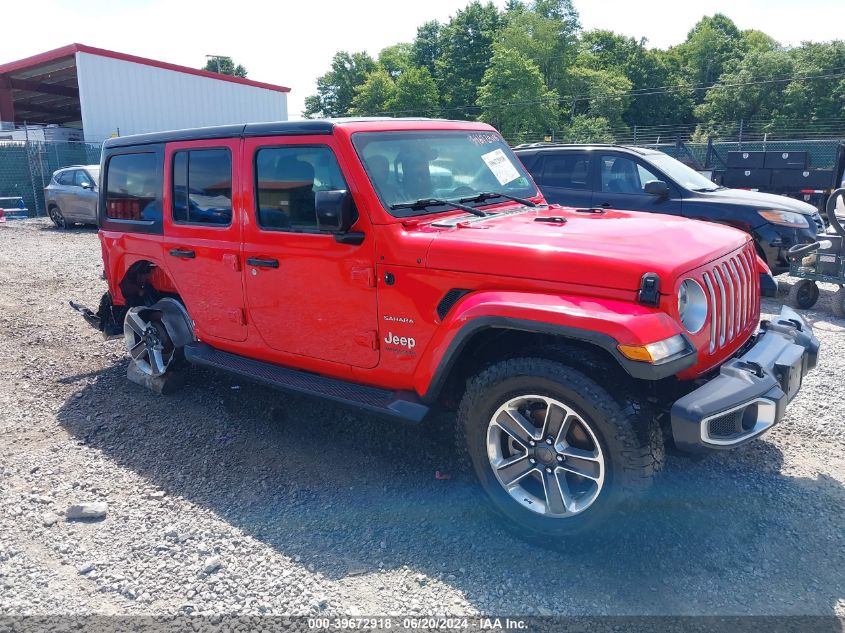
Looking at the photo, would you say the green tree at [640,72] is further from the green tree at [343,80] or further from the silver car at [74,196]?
the silver car at [74,196]

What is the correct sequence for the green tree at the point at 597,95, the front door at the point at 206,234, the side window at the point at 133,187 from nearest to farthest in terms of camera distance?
the front door at the point at 206,234, the side window at the point at 133,187, the green tree at the point at 597,95

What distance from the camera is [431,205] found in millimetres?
3809

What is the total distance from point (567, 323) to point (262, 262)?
210 cm

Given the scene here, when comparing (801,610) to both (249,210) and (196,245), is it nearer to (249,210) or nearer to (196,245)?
(249,210)

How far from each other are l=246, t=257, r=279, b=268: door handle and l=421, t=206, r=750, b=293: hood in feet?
3.48

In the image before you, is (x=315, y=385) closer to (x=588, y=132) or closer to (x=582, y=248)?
(x=582, y=248)

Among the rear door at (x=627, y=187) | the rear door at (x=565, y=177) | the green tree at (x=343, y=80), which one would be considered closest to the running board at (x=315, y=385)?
the rear door at (x=565, y=177)

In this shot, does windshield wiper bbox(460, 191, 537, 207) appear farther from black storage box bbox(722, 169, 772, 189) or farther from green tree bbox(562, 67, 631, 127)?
green tree bbox(562, 67, 631, 127)

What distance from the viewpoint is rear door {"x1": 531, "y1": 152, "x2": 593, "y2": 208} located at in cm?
880

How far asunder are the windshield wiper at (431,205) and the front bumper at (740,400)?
162cm

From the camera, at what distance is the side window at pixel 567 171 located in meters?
8.84

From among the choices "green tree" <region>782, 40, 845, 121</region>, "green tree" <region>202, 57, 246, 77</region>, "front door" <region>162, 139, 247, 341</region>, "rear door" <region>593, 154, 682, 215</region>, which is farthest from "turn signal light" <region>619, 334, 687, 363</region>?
"green tree" <region>202, 57, 246, 77</region>

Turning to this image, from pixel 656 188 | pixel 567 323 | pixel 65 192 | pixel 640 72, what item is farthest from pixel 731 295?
pixel 640 72

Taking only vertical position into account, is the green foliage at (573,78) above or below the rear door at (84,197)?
above
